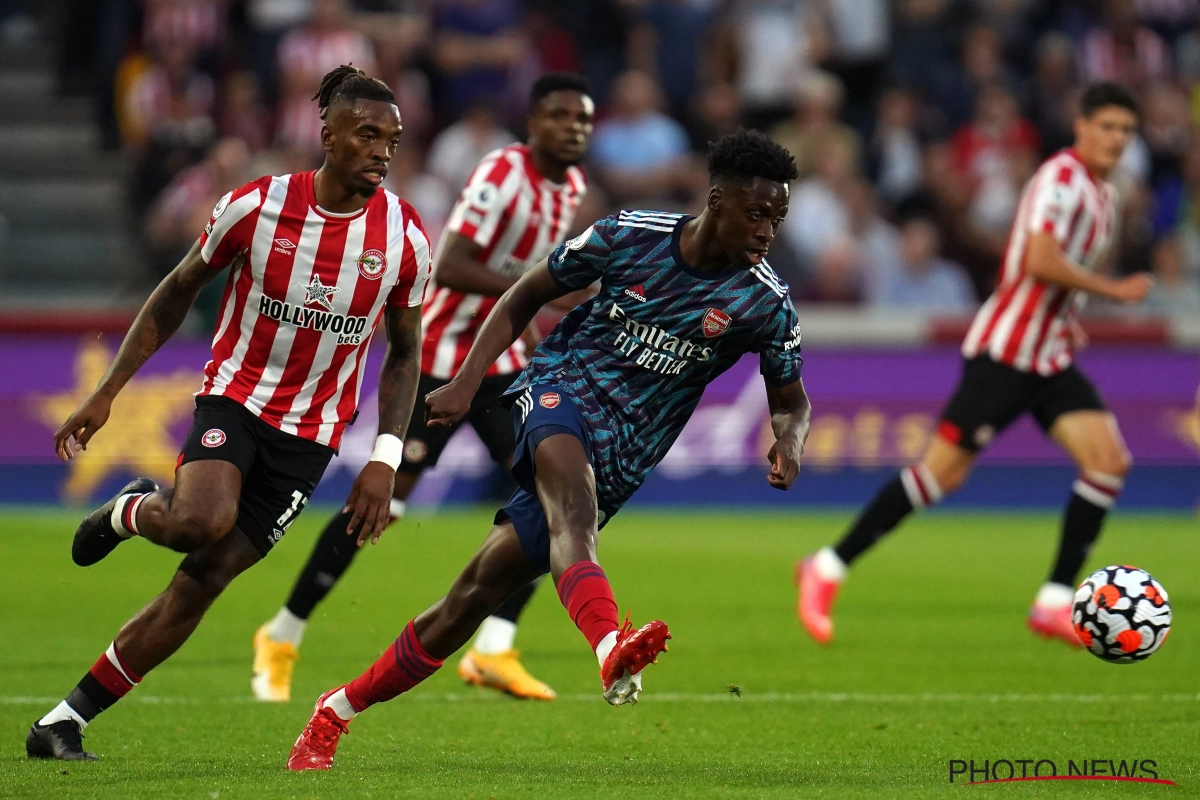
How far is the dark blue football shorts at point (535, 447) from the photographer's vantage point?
5.63 metres

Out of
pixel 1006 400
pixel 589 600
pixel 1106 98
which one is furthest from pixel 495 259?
pixel 1106 98

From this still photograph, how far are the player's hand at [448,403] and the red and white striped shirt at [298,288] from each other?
0.67 meters

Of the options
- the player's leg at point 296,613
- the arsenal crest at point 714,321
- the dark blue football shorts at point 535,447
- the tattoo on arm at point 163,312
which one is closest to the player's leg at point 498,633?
the player's leg at point 296,613

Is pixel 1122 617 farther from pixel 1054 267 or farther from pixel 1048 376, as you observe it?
pixel 1054 267

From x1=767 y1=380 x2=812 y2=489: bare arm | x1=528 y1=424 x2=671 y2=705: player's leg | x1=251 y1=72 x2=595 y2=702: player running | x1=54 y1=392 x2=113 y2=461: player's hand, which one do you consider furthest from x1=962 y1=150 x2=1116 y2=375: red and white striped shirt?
x1=54 y1=392 x2=113 y2=461: player's hand

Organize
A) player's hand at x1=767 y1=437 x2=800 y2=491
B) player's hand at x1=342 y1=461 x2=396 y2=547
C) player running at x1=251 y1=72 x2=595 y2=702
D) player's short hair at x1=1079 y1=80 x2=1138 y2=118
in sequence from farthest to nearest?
player's short hair at x1=1079 y1=80 x2=1138 y2=118
player running at x1=251 y1=72 x2=595 y2=702
player's hand at x1=342 y1=461 x2=396 y2=547
player's hand at x1=767 y1=437 x2=800 y2=491

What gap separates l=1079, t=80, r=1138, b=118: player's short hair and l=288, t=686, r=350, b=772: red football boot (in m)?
5.84

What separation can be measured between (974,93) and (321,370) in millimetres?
14372

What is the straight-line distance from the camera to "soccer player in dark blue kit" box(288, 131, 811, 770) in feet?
18.4

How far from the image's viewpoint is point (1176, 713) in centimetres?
715

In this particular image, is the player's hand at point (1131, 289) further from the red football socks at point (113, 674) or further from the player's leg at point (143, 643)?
the red football socks at point (113, 674)

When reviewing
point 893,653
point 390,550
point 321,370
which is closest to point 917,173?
point 390,550

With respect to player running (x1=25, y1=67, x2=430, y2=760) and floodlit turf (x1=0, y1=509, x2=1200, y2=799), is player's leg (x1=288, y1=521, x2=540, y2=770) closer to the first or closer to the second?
floodlit turf (x1=0, y1=509, x2=1200, y2=799)

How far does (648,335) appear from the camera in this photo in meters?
5.83
